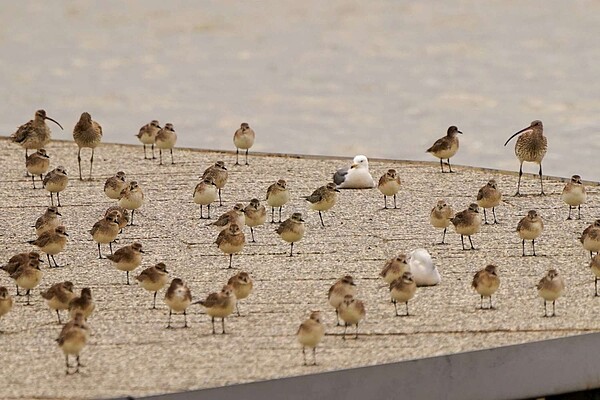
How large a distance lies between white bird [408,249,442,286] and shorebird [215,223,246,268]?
1174 millimetres

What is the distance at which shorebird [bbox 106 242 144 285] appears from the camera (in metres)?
10.1

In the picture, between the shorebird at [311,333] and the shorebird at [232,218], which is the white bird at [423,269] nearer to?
the shorebird at [311,333]

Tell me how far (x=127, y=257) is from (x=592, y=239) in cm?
296

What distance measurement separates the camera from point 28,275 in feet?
32.1

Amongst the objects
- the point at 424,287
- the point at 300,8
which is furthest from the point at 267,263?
the point at 300,8

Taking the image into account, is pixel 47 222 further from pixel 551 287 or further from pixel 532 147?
pixel 532 147

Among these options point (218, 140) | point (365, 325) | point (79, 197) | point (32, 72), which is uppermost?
point (32, 72)

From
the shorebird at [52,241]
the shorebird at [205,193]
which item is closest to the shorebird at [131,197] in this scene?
the shorebird at [205,193]

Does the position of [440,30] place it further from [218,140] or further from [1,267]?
[1,267]

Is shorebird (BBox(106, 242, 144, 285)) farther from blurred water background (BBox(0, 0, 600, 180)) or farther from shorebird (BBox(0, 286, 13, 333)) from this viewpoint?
blurred water background (BBox(0, 0, 600, 180))

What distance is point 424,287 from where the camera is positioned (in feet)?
32.9

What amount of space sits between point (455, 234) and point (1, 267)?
10.7ft

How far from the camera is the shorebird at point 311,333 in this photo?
848 cm

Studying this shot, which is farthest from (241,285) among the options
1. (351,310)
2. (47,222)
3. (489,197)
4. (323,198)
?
(489,197)
